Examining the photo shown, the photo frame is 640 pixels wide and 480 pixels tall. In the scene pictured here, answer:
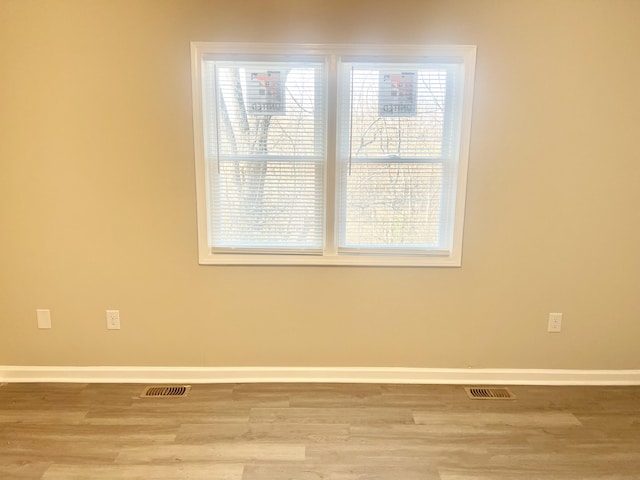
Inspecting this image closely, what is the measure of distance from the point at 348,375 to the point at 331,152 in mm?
1427

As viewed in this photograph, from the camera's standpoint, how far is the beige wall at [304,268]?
2.03m

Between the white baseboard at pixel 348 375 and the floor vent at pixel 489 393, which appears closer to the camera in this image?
the floor vent at pixel 489 393

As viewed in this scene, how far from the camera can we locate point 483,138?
2139 mm

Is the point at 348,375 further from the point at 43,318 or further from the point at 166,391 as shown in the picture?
the point at 43,318

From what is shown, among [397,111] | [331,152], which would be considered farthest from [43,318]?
[397,111]

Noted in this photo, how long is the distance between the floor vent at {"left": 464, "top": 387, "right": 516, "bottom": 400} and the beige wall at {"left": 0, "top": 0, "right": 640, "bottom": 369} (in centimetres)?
18

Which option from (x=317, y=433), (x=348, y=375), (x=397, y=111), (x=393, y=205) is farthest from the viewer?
(x=348, y=375)

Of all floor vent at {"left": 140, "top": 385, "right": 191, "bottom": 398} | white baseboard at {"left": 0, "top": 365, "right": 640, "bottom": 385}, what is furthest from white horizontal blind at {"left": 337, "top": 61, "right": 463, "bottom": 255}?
floor vent at {"left": 140, "top": 385, "right": 191, "bottom": 398}

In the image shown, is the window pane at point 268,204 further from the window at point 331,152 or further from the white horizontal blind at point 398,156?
the white horizontal blind at point 398,156

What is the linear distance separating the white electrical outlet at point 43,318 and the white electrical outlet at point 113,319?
37 cm

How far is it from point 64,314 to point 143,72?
1.57m

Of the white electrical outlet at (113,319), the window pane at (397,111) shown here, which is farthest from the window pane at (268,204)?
the white electrical outlet at (113,319)

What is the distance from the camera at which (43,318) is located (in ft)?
7.63

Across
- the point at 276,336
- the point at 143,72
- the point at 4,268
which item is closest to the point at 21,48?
the point at 143,72
